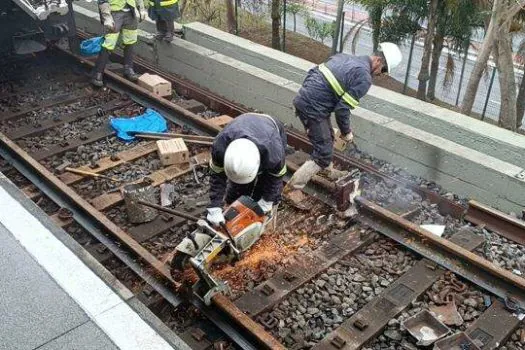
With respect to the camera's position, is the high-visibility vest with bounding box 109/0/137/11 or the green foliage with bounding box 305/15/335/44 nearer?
the high-visibility vest with bounding box 109/0/137/11

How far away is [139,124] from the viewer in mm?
7824

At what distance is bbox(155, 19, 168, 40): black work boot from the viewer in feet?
32.6

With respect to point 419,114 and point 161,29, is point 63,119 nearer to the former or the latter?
point 161,29

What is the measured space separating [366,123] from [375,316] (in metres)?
3.23

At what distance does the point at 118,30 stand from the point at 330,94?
15.3 ft

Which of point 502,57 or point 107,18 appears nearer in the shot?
point 107,18

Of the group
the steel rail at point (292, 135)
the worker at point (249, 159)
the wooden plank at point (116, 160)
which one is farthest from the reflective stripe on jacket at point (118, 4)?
the worker at point (249, 159)

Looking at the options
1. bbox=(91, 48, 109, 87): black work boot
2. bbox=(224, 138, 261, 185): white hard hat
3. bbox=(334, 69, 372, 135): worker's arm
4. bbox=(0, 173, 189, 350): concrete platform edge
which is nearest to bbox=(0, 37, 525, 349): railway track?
bbox=(0, 173, 189, 350): concrete platform edge

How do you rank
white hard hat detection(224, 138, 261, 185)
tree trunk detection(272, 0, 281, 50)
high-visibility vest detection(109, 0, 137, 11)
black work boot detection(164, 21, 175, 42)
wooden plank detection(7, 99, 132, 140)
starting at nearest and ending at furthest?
1. white hard hat detection(224, 138, 261, 185)
2. wooden plank detection(7, 99, 132, 140)
3. high-visibility vest detection(109, 0, 137, 11)
4. black work boot detection(164, 21, 175, 42)
5. tree trunk detection(272, 0, 281, 50)

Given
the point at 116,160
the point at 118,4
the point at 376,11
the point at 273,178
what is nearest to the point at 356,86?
the point at 273,178

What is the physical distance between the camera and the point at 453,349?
4.32 meters

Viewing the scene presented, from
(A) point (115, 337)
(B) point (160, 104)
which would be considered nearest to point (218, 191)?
(A) point (115, 337)

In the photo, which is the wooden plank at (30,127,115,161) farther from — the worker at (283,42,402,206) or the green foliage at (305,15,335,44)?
the green foliage at (305,15,335,44)

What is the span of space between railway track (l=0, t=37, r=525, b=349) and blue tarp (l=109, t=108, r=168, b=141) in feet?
0.49
